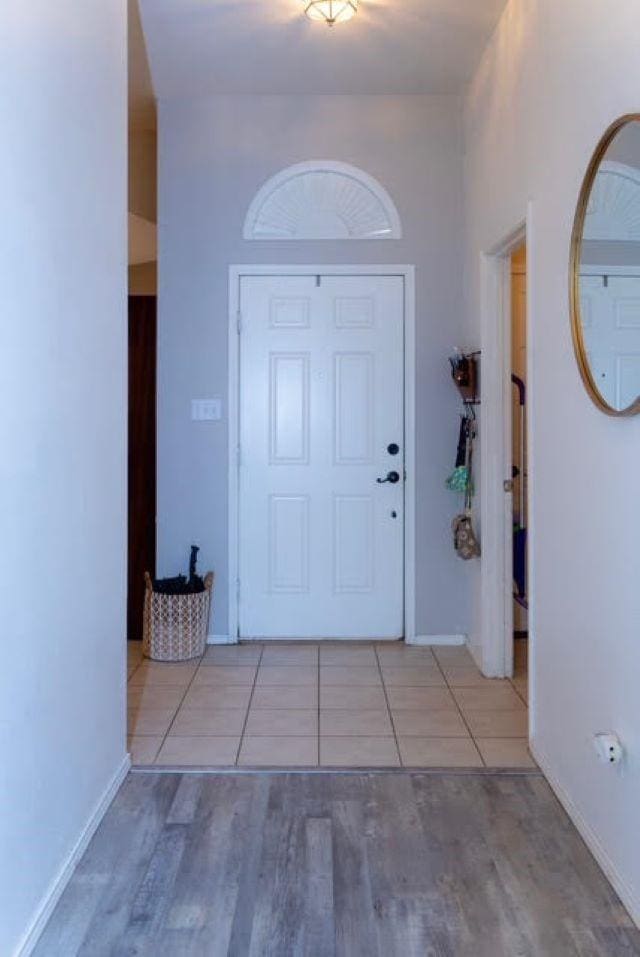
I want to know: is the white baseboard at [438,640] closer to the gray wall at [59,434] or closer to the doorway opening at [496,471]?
the doorway opening at [496,471]

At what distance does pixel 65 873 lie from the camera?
1712mm

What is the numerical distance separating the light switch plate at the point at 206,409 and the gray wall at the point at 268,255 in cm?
3

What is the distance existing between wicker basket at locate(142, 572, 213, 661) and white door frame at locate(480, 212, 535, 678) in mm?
1389

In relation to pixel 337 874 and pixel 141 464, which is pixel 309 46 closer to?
pixel 141 464

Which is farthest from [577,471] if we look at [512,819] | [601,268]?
[512,819]

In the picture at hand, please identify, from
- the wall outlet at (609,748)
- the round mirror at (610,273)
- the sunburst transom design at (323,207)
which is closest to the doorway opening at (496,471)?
the sunburst transom design at (323,207)

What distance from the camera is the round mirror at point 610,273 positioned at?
168cm

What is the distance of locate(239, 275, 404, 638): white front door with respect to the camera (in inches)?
145

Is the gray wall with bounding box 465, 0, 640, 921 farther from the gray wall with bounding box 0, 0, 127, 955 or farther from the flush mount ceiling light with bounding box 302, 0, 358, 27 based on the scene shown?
the gray wall with bounding box 0, 0, 127, 955

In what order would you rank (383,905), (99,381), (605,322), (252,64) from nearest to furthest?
(383,905), (605,322), (99,381), (252,64)

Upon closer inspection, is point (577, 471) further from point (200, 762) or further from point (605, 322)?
point (200, 762)

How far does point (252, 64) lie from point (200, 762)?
301cm

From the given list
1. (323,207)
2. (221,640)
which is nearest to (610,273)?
(323,207)

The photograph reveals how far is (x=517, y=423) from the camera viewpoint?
149 inches
